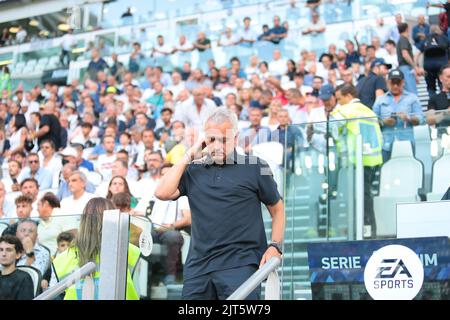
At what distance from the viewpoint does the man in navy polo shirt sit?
17.0ft

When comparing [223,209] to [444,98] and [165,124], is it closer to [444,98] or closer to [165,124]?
[444,98]

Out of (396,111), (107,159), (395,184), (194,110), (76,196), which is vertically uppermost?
(194,110)

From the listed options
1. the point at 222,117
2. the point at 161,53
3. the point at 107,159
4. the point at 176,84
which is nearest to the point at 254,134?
the point at 107,159

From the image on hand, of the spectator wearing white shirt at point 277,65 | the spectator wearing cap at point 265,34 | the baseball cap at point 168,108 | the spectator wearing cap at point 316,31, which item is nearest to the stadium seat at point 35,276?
the baseball cap at point 168,108

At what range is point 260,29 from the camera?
17.8 meters

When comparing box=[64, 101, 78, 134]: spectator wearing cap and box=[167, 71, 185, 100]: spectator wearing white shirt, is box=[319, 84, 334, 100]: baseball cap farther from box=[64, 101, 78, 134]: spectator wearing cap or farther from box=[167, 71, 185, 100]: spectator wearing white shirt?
box=[64, 101, 78, 134]: spectator wearing cap

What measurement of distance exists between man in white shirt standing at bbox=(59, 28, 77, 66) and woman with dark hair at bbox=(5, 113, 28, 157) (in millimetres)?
4197

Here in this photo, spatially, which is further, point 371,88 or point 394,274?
point 371,88

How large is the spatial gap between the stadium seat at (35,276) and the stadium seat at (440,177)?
2704mm

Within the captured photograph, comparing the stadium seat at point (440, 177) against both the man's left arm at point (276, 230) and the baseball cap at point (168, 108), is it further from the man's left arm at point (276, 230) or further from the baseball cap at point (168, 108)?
the baseball cap at point (168, 108)

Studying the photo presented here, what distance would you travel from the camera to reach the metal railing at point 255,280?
4867mm

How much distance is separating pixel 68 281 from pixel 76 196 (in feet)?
13.1

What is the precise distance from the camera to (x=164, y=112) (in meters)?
13.3
